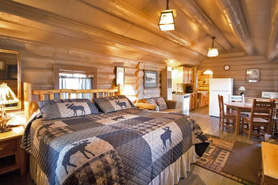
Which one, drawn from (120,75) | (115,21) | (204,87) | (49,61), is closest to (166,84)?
(120,75)

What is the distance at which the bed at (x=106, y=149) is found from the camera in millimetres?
1054

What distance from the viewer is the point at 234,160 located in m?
2.48

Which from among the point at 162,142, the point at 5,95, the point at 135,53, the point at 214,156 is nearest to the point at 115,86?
the point at 135,53

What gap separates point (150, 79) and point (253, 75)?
4029 millimetres

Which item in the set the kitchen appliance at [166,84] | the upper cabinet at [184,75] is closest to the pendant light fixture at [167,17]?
the kitchen appliance at [166,84]

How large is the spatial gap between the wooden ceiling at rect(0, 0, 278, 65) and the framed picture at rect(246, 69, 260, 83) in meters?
2.27

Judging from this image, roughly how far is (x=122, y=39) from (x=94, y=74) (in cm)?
100

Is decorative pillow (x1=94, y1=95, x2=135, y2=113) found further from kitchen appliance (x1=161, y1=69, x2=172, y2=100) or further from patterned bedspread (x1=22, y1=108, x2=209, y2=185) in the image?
kitchen appliance (x1=161, y1=69, x2=172, y2=100)

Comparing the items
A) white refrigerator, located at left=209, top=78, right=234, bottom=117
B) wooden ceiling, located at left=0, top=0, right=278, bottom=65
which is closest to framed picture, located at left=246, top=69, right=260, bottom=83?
white refrigerator, located at left=209, top=78, right=234, bottom=117

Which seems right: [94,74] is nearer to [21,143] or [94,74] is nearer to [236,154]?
[21,143]

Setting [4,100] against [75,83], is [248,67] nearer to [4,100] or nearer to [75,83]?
[75,83]

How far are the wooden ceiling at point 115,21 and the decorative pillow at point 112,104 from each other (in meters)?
1.15

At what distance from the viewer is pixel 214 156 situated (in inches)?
103

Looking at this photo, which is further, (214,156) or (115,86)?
(115,86)
